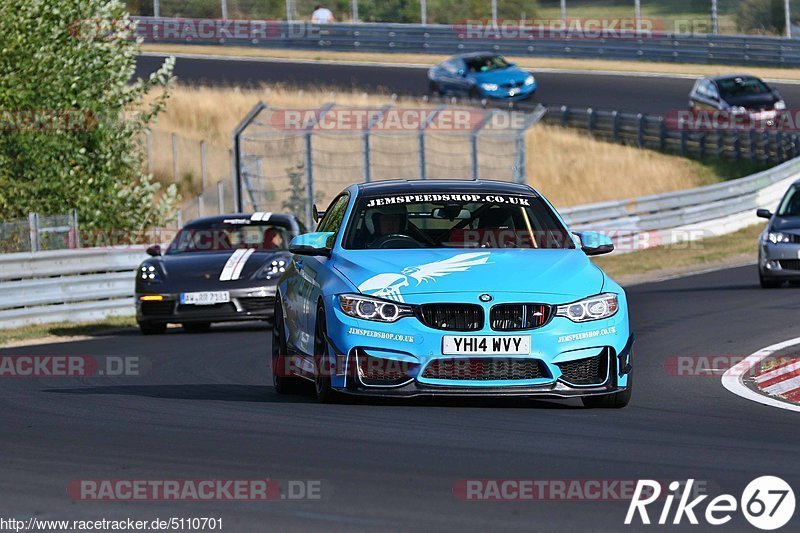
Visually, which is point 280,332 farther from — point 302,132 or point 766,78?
point 766,78

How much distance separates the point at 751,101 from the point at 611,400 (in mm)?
32679

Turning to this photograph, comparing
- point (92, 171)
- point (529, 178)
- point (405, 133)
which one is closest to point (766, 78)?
point (529, 178)

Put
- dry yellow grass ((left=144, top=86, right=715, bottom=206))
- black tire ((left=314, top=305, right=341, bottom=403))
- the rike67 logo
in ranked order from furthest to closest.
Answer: dry yellow grass ((left=144, top=86, right=715, bottom=206))
black tire ((left=314, top=305, right=341, bottom=403))
the rike67 logo

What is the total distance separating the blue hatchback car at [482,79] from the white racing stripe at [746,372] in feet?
105

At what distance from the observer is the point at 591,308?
388 inches

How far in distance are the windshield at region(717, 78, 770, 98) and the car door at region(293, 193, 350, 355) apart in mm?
31446

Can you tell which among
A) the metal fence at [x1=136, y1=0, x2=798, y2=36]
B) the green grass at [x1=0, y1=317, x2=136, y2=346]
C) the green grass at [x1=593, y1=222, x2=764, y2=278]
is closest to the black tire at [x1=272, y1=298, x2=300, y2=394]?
the green grass at [x1=0, y1=317, x2=136, y2=346]

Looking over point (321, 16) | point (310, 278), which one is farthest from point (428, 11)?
point (310, 278)

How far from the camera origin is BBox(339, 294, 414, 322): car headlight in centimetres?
967

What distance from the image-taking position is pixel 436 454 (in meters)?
7.97

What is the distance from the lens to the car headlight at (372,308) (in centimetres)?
967

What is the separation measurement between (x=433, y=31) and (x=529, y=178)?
18269 mm

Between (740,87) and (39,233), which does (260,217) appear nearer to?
(39,233)

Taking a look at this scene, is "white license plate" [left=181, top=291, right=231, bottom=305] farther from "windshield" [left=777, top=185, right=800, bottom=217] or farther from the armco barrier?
"windshield" [left=777, top=185, right=800, bottom=217]
